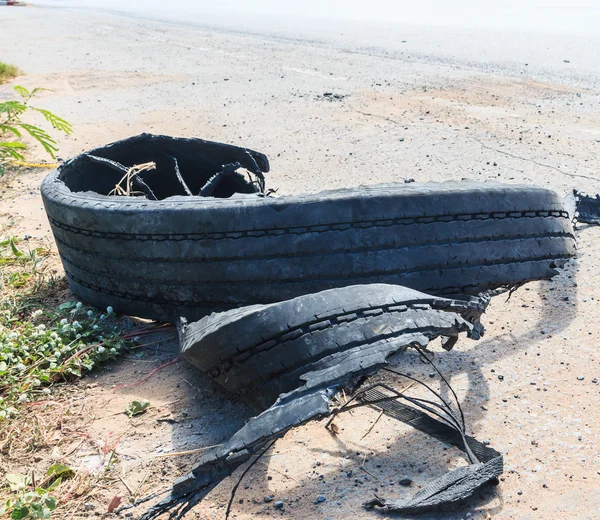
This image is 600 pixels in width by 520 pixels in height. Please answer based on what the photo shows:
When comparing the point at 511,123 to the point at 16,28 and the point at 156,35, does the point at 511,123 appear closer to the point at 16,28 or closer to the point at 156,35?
the point at 156,35

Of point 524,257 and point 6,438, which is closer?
point 6,438

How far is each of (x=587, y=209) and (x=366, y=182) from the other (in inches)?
72.0

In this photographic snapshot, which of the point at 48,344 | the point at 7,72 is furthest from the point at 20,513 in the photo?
the point at 7,72

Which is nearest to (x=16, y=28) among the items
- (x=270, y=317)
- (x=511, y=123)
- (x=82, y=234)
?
(x=511, y=123)

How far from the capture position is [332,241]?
2.72m

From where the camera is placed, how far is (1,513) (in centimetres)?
220

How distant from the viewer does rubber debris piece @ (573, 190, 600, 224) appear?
4.47 meters

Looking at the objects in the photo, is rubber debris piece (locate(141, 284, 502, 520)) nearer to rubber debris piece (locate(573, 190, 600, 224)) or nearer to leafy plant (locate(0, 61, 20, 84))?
rubber debris piece (locate(573, 190, 600, 224))

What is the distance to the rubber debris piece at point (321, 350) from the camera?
1.99m

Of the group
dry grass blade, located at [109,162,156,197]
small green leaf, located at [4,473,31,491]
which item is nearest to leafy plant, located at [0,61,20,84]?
dry grass blade, located at [109,162,156,197]

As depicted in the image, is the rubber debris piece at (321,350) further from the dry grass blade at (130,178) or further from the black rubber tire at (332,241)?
the dry grass blade at (130,178)

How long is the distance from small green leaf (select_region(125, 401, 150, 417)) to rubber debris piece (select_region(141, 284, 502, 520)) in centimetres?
44

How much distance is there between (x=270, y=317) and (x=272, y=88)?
8110 mm

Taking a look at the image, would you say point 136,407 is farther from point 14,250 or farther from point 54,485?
point 14,250
